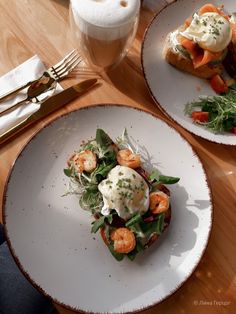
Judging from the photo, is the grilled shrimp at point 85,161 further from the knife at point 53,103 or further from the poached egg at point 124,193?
the knife at point 53,103

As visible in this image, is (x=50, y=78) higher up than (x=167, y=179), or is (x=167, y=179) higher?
(x=50, y=78)

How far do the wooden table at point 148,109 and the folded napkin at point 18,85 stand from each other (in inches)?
1.3

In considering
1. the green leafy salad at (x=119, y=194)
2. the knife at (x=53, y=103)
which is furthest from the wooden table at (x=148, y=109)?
the green leafy salad at (x=119, y=194)

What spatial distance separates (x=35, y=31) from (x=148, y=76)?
384 mm

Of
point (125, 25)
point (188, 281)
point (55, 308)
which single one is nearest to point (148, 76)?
point (125, 25)

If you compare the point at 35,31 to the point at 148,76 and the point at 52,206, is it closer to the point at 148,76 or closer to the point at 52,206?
the point at 148,76

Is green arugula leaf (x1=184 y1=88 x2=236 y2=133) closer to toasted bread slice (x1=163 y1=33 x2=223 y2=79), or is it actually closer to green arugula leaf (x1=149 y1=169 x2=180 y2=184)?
toasted bread slice (x1=163 y1=33 x2=223 y2=79)

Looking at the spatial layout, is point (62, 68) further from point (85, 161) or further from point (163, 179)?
point (163, 179)

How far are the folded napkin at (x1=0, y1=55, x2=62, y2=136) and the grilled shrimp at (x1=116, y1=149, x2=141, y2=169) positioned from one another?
297mm

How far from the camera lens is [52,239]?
3.47 ft

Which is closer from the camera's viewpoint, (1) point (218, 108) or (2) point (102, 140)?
(2) point (102, 140)

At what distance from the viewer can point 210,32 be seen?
4.09 feet

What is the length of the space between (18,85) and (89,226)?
467 millimetres

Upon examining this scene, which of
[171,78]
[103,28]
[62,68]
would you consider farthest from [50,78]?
[171,78]
